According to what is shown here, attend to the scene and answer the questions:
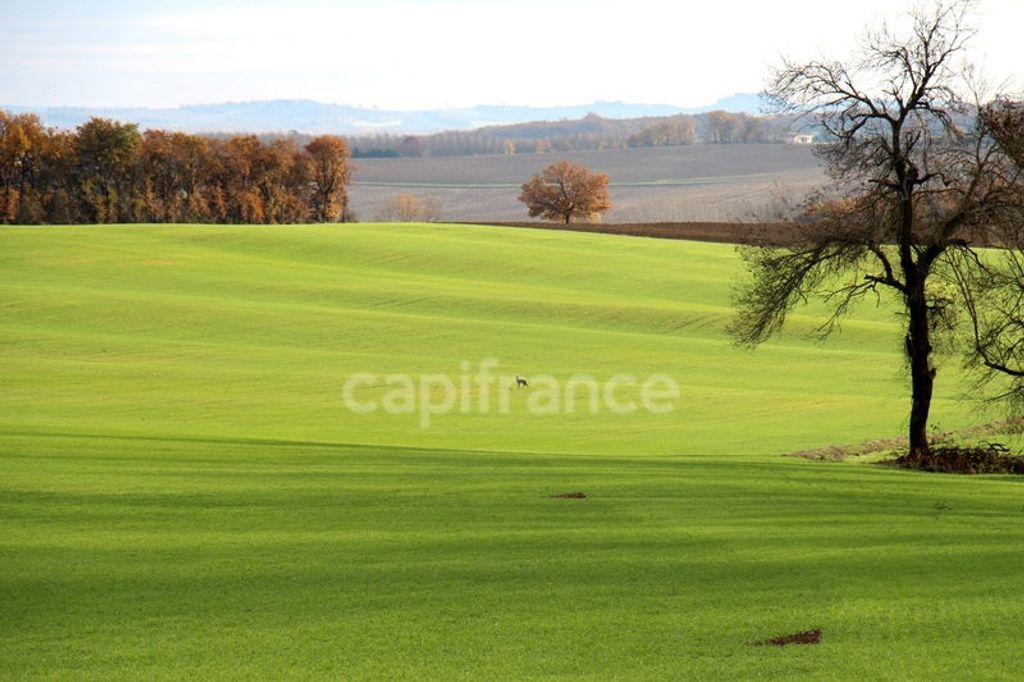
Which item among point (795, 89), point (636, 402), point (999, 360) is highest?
point (795, 89)

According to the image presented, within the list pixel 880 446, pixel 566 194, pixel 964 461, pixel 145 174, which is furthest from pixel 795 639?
pixel 566 194

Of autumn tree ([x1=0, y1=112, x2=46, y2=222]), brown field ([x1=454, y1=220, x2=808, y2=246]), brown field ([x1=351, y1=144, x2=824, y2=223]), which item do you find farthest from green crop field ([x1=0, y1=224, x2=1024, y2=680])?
brown field ([x1=351, y1=144, x2=824, y2=223])

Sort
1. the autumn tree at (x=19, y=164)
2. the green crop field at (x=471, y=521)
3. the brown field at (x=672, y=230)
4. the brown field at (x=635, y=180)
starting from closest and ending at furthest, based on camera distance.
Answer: the green crop field at (x=471, y=521), the brown field at (x=672, y=230), the autumn tree at (x=19, y=164), the brown field at (x=635, y=180)

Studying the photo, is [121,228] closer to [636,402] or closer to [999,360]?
[636,402]

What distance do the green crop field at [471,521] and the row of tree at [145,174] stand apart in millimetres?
45142

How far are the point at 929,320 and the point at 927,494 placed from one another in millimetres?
9311

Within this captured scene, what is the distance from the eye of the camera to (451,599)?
425 inches

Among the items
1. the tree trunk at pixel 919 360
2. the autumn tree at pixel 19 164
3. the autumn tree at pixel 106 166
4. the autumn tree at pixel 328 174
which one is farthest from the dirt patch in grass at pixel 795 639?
the autumn tree at pixel 328 174

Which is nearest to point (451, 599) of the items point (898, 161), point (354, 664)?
point (354, 664)

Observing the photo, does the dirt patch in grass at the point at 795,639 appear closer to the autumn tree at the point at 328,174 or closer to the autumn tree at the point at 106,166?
the autumn tree at the point at 106,166

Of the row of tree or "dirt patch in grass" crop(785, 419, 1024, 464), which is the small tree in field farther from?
"dirt patch in grass" crop(785, 419, 1024, 464)

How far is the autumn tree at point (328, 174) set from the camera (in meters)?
93.7

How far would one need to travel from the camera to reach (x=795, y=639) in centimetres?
963

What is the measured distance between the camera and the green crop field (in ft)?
31.1
